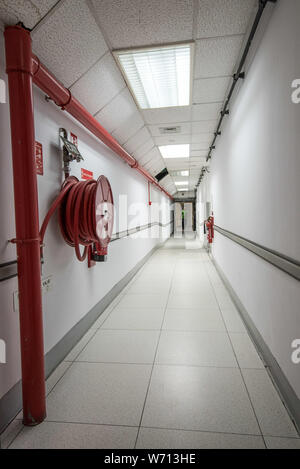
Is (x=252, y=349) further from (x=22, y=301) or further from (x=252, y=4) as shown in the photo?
(x=252, y=4)

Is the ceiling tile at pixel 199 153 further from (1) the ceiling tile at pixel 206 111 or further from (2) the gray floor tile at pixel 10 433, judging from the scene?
(2) the gray floor tile at pixel 10 433

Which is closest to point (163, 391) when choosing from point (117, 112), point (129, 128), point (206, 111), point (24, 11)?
point (24, 11)

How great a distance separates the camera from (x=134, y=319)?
3080mm

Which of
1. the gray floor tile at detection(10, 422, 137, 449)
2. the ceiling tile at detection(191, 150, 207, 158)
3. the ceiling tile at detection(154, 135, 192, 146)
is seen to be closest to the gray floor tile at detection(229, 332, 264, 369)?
the gray floor tile at detection(10, 422, 137, 449)

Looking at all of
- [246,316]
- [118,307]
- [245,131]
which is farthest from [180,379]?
[245,131]

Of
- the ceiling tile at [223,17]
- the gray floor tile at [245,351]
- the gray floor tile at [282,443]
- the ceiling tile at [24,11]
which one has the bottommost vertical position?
the gray floor tile at [245,351]

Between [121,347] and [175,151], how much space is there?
16.0ft

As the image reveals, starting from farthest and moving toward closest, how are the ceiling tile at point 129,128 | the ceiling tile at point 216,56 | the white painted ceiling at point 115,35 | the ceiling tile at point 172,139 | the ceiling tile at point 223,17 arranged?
1. the ceiling tile at point 172,139
2. the ceiling tile at point 129,128
3. the ceiling tile at point 216,56
4. the ceiling tile at point 223,17
5. the white painted ceiling at point 115,35

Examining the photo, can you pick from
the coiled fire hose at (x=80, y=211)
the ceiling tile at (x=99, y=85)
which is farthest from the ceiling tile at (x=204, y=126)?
the coiled fire hose at (x=80, y=211)

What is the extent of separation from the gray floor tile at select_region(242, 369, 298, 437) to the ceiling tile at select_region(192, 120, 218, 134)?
3693 mm

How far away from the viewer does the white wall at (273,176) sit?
146cm

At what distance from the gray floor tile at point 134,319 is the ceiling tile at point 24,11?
8.87 ft

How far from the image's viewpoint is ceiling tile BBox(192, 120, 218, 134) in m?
4.26

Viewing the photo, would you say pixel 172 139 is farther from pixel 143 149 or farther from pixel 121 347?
pixel 121 347
